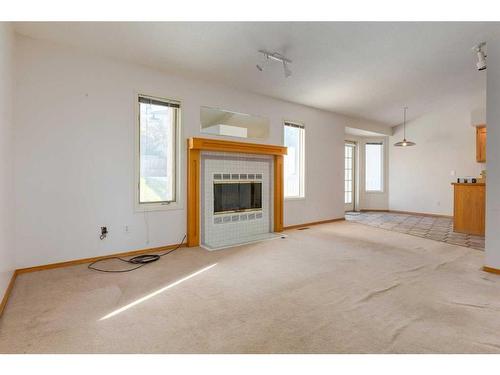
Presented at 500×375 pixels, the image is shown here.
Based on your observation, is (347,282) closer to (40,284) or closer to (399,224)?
(40,284)

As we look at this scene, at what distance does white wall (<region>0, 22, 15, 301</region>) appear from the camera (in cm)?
224

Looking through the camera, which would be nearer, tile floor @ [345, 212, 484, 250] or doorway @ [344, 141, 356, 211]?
tile floor @ [345, 212, 484, 250]

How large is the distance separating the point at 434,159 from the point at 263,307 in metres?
7.62

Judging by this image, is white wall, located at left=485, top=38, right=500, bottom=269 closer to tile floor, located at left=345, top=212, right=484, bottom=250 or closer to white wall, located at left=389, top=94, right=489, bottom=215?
tile floor, located at left=345, top=212, right=484, bottom=250

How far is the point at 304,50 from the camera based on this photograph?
3637 millimetres

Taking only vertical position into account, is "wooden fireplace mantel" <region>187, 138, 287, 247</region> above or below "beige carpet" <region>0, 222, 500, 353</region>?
above

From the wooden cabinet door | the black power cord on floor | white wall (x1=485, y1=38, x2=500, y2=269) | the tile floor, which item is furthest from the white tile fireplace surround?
the wooden cabinet door

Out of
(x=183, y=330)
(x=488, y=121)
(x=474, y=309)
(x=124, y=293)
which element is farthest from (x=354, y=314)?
(x=488, y=121)

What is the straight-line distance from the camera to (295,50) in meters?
3.62

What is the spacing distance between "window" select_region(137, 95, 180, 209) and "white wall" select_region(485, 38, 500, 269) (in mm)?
4130

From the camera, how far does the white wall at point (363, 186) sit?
856cm

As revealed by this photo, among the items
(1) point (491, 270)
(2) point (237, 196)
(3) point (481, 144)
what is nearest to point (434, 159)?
(3) point (481, 144)

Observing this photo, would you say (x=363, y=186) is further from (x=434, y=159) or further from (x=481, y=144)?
(x=481, y=144)

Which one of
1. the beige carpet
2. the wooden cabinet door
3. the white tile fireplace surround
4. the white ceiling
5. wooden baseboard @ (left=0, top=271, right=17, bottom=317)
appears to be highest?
the white ceiling
